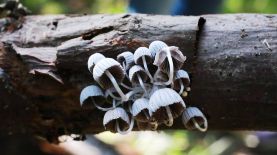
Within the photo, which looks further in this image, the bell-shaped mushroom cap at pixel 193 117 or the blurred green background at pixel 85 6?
the blurred green background at pixel 85 6

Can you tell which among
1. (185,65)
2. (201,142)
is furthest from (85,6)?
(185,65)

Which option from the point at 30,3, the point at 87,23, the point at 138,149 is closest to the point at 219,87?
the point at 87,23

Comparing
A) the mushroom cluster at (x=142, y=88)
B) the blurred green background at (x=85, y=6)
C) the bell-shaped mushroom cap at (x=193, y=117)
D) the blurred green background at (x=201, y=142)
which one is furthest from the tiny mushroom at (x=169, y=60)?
the blurred green background at (x=85, y=6)

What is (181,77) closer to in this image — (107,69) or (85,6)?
(107,69)

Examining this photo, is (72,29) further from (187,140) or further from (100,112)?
(187,140)

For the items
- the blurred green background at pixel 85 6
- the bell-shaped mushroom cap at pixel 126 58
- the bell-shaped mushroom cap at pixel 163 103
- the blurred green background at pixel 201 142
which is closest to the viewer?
the bell-shaped mushroom cap at pixel 163 103

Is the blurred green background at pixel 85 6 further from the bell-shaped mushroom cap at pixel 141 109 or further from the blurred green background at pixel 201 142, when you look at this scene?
the bell-shaped mushroom cap at pixel 141 109
